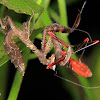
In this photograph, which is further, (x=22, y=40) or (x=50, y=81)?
(x=50, y=81)

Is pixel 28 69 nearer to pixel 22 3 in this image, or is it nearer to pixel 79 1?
pixel 22 3

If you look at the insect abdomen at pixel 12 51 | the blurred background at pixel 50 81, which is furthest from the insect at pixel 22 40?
the blurred background at pixel 50 81

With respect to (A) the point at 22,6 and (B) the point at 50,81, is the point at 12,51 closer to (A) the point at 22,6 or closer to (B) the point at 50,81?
(A) the point at 22,6

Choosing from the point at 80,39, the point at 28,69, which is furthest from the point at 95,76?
the point at 28,69

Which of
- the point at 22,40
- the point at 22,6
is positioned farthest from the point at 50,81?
the point at 22,6

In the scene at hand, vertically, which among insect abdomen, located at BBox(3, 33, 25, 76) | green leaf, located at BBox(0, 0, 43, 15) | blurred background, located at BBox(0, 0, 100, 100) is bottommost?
blurred background, located at BBox(0, 0, 100, 100)

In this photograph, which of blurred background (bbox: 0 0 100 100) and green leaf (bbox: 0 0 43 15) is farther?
blurred background (bbox: 0 0 100 100)

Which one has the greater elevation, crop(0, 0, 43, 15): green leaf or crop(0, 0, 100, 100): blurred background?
crop(0, 0, 43, 15): green leaf

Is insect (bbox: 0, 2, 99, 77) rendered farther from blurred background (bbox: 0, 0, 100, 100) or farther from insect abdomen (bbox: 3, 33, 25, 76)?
blurred background (bbox: 0, 0, 100, 100)

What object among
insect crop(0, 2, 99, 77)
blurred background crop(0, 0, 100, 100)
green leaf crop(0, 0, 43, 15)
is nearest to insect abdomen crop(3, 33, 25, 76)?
insect crop(0, 2, 99, 77)
